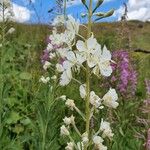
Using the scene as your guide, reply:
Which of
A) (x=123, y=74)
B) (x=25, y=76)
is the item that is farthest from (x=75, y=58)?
(x=25, y=76)

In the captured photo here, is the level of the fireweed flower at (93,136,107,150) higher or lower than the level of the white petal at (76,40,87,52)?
lower

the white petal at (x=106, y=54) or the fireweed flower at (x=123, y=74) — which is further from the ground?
the white petal at (x=106, y=54)

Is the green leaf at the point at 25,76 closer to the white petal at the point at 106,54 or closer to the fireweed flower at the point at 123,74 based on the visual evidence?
the fireweed flower at the point at 123,74

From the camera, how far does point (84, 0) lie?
8.04 ft

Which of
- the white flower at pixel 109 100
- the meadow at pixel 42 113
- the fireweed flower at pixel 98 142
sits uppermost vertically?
the white flower at pixel 109 100

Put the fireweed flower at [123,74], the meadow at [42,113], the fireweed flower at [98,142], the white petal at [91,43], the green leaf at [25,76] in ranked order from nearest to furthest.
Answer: the white petal at [91,43]
the fireweed flower at [98,142]
the meadow at [42,113]
the fireweed flower at [123,74]
the green leaf at [25,76]

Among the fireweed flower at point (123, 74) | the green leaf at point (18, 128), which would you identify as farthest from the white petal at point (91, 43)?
the fireweed flower at point (123, 74)

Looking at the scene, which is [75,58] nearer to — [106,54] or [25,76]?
[106,54]

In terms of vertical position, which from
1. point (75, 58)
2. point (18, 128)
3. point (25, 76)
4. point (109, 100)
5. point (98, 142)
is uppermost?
point (75, 58)

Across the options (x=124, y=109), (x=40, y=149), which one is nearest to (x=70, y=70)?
(x=40, y=149)

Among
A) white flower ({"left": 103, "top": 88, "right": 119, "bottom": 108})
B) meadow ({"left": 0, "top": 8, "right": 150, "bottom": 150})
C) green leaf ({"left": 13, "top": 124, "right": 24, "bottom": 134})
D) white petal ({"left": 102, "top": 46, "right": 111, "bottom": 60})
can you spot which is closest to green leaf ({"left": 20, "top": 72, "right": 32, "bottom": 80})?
meadow ({"left": 0, "top": 8, "right": 150, "bottom": 150})

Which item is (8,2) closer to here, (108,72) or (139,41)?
(108,72)

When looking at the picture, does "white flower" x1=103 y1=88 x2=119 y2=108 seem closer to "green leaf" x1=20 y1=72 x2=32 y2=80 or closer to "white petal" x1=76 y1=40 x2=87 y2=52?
"white petal" x1=76 y1=40 x2=87 y2=52

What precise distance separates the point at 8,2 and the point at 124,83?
1.47 m
